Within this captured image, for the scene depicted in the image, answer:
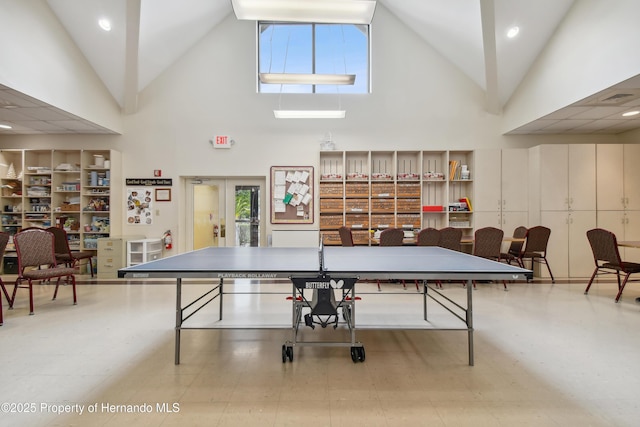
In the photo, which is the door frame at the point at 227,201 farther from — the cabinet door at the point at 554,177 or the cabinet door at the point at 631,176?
the cabinet door at the point at 631,176

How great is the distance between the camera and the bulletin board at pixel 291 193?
6266mm

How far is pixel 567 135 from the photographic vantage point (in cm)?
627

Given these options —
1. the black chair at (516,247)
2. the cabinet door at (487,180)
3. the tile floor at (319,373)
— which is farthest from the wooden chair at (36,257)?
the cabinet door at (487,180)

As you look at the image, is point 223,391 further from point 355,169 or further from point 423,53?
point 423,53

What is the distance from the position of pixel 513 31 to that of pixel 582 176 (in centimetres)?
293

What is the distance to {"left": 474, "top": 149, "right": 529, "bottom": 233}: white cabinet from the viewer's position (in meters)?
5.97

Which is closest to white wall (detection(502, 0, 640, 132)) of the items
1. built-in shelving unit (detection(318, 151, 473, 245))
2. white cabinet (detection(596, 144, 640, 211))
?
built-in shelving unit (detection(318, 151, 473, 245))

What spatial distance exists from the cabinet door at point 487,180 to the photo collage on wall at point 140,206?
6.54 metres

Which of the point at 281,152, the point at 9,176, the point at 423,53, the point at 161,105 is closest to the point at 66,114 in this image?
the point at 161,105

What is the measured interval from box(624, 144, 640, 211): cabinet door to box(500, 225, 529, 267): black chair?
1.98 meters

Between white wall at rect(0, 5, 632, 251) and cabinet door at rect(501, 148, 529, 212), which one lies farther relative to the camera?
white wall at rect(0, 5, 632, 251)

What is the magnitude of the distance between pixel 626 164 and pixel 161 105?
9015mm

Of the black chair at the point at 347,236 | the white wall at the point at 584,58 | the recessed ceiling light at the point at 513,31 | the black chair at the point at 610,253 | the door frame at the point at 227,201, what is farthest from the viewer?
the door frame at the point at 227,201

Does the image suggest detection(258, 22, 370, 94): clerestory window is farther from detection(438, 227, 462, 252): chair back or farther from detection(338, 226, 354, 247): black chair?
detection(438, 227, 462, 252): chair back
